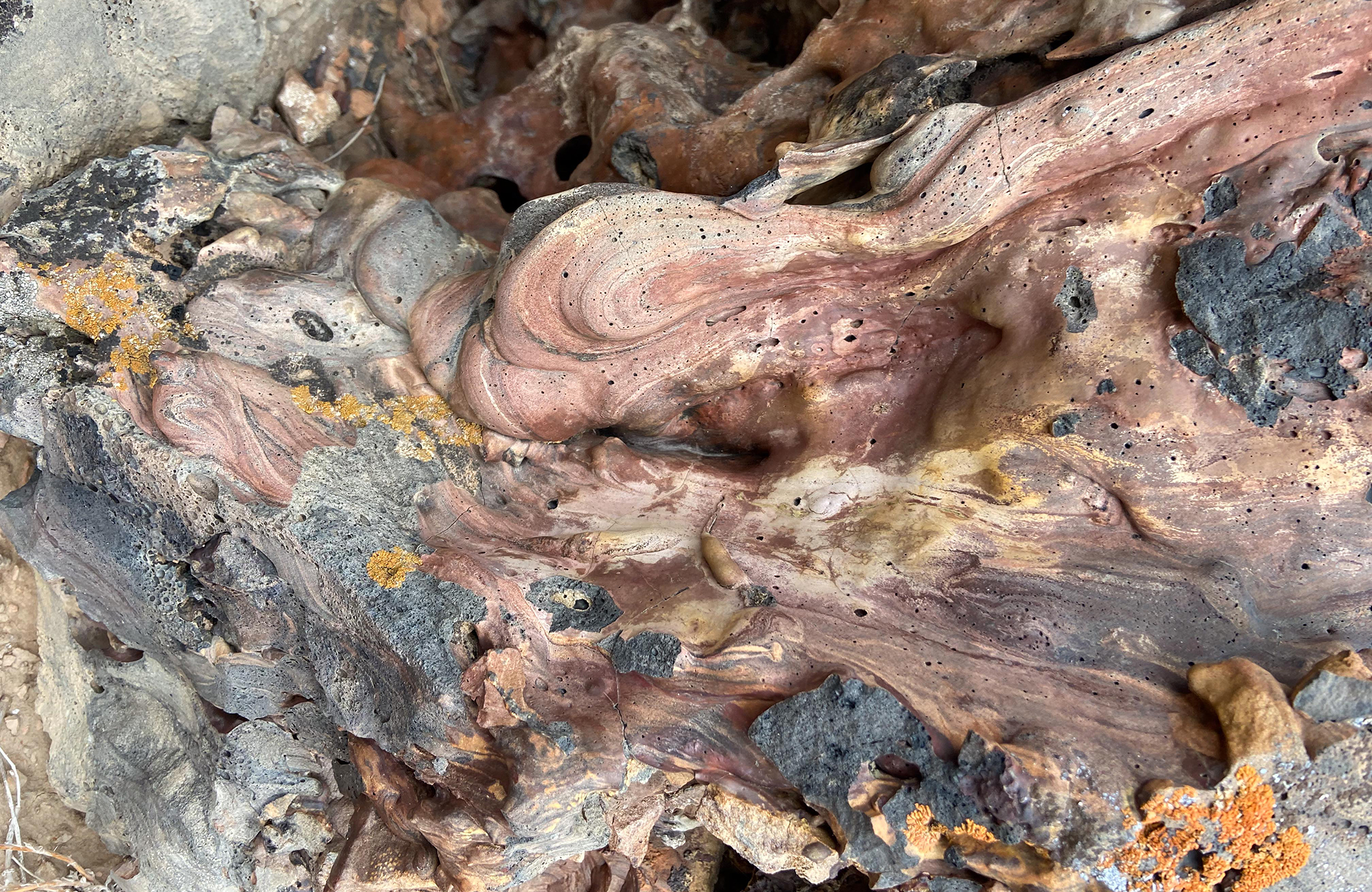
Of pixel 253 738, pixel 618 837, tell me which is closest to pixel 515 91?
pixel 253 738

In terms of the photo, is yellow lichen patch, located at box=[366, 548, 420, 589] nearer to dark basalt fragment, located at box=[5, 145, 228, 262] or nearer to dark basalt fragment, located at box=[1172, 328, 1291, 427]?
dark basalt fragment, located at box=[5, 145, 228, 262]

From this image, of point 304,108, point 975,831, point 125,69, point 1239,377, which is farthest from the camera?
point 304,108

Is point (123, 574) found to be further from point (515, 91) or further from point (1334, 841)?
point (1334, 841)

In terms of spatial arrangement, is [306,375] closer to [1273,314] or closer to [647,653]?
[647,653]

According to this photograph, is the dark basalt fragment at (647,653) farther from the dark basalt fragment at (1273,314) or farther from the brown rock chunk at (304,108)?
the brown rock chunk at (304,108)

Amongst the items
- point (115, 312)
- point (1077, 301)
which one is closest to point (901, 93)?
point (1077, 301)

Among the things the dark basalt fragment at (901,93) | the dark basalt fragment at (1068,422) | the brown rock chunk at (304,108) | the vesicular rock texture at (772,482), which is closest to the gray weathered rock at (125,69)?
the brown rock chunk at (304,108)

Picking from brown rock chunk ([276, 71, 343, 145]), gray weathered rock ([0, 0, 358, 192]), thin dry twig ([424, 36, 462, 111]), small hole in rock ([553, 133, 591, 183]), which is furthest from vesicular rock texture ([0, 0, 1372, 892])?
thin dry twig ([424, 36, 462, 111])
